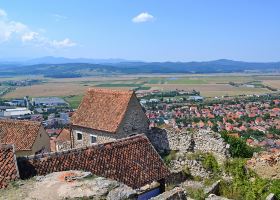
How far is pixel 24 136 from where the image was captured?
91.4 ft

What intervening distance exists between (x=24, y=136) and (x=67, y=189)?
17.1 metres

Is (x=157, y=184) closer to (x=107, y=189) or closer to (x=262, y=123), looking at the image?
(x=107, y=189)

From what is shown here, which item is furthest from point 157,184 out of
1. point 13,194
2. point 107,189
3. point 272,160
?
point 13,194

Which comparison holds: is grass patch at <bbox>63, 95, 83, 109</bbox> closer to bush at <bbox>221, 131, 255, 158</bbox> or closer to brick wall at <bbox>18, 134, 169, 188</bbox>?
bush at <bbox>221, 131, 255, 158</bbox>

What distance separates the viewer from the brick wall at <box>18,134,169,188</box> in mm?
15409

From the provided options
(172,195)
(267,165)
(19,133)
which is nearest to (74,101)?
(19,133)

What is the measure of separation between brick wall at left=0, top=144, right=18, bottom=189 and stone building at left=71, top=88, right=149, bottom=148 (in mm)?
11514

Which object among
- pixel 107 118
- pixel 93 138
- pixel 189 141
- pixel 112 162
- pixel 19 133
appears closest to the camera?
pixel 112 162

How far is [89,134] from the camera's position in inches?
1079

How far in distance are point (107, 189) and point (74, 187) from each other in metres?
1.02

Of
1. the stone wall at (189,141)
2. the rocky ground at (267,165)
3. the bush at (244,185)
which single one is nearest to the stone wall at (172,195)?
the bush at (244,185)

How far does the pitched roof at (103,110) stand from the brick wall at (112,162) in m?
6.16

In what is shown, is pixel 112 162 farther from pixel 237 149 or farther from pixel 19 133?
pixel 19 133

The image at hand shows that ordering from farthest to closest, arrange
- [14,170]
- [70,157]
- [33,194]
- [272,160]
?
[272,160] < [70,157] < [14,170] < [33,194]
